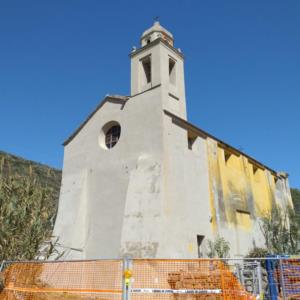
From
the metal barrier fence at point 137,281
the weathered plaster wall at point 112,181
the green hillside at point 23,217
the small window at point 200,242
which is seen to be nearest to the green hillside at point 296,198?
the small window at point 200,242

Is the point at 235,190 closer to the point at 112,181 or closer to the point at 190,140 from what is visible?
the point at 190,140

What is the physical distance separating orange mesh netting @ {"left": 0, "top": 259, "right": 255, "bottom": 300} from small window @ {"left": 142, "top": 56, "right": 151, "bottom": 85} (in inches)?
480

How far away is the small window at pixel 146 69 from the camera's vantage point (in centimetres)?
1994

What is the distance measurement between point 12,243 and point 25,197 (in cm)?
134

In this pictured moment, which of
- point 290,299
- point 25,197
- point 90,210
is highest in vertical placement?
point 90,210

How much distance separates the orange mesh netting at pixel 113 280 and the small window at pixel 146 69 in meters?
12.2

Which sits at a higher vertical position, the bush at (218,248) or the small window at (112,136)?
the small window at (112,136)

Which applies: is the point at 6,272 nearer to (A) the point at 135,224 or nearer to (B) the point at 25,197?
(B) the point at 25,197

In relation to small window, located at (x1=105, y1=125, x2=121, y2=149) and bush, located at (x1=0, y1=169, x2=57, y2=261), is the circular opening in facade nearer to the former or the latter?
small window, located at (x1=105, y1=125, x2=121, y2=149)

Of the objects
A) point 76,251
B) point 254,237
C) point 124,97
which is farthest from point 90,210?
point 254,237

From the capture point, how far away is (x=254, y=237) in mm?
20984

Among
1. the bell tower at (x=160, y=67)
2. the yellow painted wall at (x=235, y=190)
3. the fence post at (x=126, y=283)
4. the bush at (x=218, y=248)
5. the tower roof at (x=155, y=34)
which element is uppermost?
the tower roof at (x=155, y=34)

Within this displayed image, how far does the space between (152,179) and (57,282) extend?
6.69 m

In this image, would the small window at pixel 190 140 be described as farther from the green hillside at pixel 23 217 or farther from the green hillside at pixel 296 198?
the green hillside at pixel 296 198
